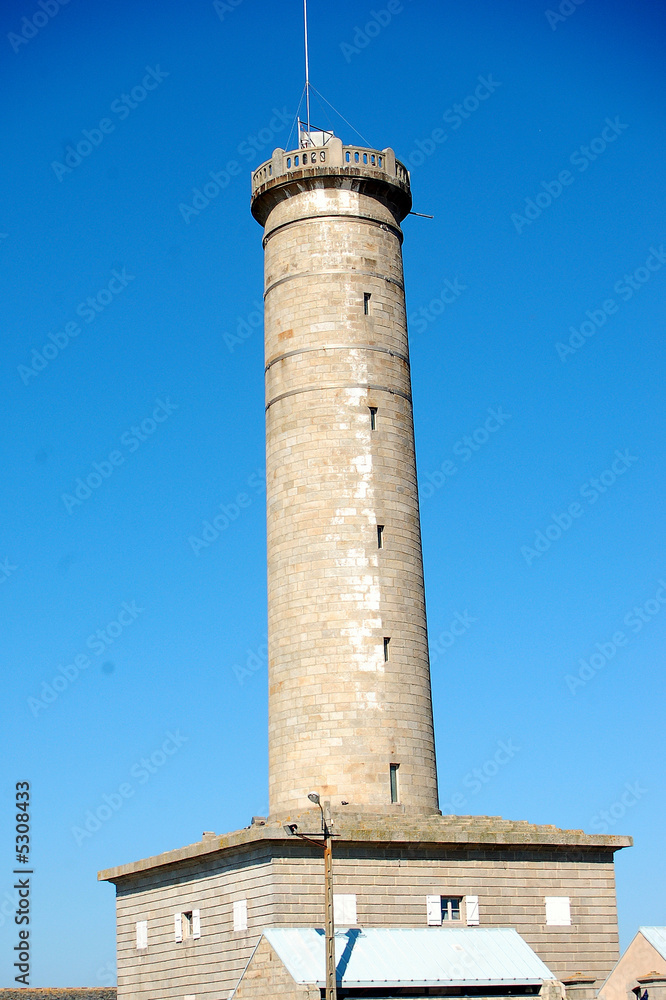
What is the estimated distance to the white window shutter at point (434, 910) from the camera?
3494cm

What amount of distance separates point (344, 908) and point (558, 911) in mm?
6199

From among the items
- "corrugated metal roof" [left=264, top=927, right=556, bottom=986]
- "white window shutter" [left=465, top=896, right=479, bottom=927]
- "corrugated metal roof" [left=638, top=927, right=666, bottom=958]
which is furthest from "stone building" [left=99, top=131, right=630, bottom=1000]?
"corrugated metal roof" [left=638, top=927, right=666, bottom=958]

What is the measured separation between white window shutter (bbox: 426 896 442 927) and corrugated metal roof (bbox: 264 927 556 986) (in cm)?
20

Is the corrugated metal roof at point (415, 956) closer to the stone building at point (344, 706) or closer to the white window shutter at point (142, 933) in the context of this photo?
the stone building at point (344, 706)

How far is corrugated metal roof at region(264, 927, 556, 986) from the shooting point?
32.0 m

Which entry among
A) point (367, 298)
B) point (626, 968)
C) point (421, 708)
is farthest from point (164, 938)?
point (367, 298)

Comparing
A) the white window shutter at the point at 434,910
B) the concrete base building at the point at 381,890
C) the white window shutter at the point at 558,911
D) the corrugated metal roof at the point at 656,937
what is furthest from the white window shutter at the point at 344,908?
the corrugated metal roof at the point at 656,937

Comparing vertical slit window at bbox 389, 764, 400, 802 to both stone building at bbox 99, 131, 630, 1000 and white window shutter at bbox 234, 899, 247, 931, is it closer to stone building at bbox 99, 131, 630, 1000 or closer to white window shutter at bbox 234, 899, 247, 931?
stone building at bbox 99, 131, 630, 1000

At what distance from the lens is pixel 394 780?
37.4 metres

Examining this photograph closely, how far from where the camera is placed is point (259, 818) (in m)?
36.4

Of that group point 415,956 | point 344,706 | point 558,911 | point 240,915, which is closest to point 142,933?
point 240,915

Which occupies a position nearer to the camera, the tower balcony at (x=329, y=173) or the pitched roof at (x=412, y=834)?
the pitched roof at (x=412, y=834)

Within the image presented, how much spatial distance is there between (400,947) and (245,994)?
3.82 m

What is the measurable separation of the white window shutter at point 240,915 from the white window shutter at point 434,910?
4533mm
